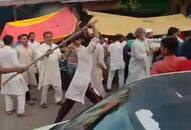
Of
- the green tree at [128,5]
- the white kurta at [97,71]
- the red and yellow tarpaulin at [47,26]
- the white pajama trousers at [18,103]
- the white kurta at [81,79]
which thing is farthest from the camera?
the green tree at [128,5]

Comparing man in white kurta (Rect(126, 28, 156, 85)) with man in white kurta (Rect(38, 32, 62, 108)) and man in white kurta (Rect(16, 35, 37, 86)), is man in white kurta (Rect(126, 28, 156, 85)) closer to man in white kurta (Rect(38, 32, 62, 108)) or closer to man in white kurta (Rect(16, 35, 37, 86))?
man in white kurta (Rect(38, 32, 62, 108))

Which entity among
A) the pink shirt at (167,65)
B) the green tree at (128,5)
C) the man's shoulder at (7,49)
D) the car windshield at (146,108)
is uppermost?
the car windshield at (146,108)

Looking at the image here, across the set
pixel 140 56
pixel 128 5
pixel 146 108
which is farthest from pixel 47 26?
pixel 146 108

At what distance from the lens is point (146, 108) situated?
10.5 feet

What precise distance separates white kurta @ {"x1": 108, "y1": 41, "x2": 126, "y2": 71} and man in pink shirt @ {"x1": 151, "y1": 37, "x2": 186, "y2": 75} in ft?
20.5

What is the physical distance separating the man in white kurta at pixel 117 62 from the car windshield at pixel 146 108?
325 inches

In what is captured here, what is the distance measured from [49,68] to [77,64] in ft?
4.54

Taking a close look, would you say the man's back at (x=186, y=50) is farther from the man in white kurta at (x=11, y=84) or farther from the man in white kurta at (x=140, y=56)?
the man in white kurta at (x=11, y=84)

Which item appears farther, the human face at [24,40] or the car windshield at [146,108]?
the human face at [24,40]

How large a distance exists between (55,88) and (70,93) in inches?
84.5

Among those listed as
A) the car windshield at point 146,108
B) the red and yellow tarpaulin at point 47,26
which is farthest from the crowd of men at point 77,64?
the red and yellow tarpaulin at point 47,26

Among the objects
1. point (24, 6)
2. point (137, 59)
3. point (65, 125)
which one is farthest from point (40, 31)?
point (65, 125)

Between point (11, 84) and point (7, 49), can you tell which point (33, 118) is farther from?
point (7, 49)

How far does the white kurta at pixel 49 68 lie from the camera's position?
34.1ft
